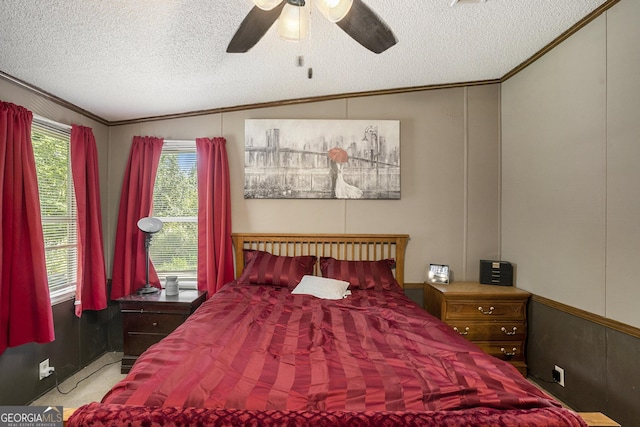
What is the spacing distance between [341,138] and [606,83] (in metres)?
2.01

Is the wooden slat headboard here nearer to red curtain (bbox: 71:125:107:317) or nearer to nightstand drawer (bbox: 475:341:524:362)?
nightstand drawer (bbox: 475:341:524:362)

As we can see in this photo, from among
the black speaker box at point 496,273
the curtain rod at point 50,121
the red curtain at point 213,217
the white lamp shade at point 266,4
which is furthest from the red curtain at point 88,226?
the black speaker box at point 496,273

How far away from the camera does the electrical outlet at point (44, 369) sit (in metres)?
2.44

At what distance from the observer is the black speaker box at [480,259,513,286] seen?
2969 mm

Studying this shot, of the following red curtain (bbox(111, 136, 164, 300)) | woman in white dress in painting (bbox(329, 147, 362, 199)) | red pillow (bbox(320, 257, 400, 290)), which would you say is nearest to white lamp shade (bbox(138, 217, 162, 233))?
red curtain (bbox(111, 136, 164, 300))

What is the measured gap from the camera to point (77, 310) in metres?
2.78

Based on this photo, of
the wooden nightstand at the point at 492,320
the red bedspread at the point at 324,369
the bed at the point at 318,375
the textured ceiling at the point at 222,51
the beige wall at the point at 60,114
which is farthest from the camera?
the wooden nightstand at the point at 492,320

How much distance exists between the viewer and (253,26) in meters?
1.54

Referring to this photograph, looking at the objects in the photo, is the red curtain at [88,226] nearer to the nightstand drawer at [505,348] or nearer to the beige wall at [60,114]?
the beige wall at [60,114]

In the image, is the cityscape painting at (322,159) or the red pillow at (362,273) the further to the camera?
the cityscape painting at (322,159)


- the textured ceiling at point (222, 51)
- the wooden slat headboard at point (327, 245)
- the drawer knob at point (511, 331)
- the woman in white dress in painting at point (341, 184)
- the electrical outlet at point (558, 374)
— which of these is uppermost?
the textured ceiling at point (222, 51)

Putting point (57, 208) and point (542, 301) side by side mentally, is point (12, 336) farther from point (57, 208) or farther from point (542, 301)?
point (542, 301)

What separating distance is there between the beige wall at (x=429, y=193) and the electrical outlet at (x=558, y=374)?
38.4 inches
